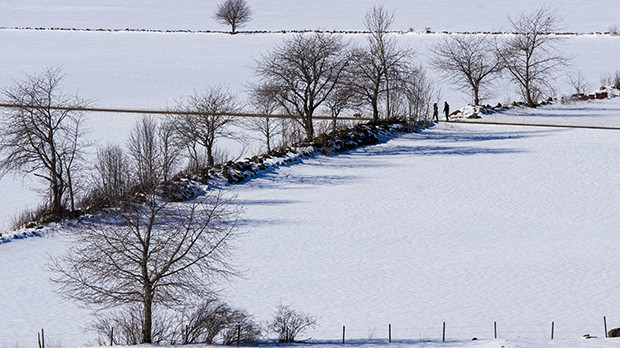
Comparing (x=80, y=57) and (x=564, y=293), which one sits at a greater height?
(x=80, y=57)

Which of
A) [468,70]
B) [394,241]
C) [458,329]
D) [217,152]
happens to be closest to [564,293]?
[458,329]

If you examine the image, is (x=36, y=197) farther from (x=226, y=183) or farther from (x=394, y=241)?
(x=394, y=241)

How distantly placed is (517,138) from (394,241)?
77.1ft

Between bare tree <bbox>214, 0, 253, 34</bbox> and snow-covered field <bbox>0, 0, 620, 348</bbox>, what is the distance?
152 ft

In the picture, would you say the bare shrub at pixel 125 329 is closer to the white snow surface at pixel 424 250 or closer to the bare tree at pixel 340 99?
the white snow surface at pixel 424 250

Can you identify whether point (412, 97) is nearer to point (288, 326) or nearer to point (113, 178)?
point (113, 178)

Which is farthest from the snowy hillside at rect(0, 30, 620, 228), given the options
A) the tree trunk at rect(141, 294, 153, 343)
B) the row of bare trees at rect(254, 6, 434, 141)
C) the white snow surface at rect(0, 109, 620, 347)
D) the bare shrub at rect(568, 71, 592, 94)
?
the tree trunk at rect(141, 294, 153, 343)

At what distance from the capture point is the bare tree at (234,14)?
115m

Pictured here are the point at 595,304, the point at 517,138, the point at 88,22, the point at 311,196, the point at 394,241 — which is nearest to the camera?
the point at 595,304

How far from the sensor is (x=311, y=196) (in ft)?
127

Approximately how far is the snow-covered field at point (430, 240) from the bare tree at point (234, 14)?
46.2 metres

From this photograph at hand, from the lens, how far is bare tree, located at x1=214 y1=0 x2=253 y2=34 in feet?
376

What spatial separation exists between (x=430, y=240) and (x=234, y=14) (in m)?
88.3

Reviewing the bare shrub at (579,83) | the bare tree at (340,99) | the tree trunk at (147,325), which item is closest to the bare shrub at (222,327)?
the tree trunk at (147,325)
